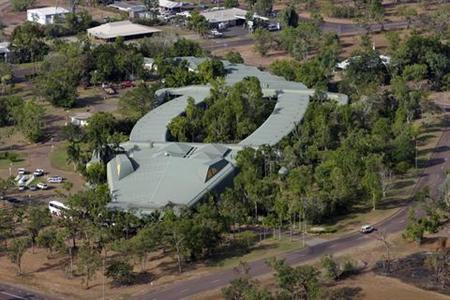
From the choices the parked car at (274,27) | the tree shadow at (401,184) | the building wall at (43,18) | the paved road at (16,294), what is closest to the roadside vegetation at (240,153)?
the tree shadow at (401,184)

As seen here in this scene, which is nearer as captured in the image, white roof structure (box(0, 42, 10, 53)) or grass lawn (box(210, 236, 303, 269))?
grass lawn (box(210, 236, 303, 269))

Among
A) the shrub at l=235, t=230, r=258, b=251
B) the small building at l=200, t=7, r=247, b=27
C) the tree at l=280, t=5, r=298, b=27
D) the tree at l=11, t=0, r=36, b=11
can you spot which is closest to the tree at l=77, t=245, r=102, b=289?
the shrub at l=235, t=230, r=258, b=251

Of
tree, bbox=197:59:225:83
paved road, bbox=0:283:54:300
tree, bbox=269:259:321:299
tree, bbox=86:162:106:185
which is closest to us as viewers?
tree, bbox=269:259:321:299

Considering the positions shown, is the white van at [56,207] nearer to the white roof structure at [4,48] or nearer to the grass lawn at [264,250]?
the grass lawn at [264,250]

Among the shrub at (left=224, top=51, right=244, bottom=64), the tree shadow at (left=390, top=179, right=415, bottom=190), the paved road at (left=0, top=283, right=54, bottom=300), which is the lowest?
the paved road at (left=0, top=283, right=54, bottom=300)

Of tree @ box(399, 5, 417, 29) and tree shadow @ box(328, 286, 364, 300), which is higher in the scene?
tree @ box(399, 5, 417, 29)

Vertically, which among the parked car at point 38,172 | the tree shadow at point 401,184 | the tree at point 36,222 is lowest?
the parked car at point 38,172

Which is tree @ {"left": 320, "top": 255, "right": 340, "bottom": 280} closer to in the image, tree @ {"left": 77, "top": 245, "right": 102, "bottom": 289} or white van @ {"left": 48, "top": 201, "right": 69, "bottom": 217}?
tree @ {"left": 77, "top": 245, "right": 102, "bottom": 289}
